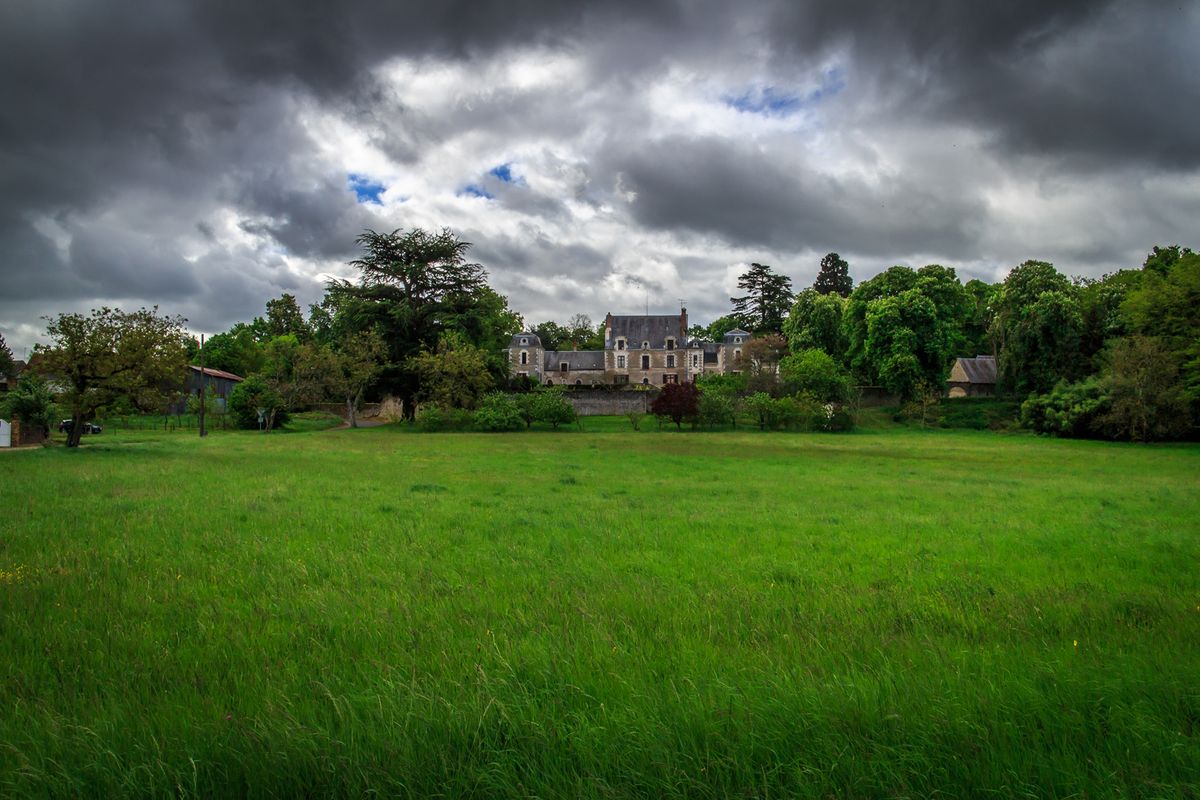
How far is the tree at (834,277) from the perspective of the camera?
3669 inches

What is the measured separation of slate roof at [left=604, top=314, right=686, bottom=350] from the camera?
96688 millimetres

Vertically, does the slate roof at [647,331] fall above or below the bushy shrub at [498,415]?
above

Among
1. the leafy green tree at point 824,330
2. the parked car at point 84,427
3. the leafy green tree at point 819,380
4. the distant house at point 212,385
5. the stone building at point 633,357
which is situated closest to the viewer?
the parked car at point 84,427

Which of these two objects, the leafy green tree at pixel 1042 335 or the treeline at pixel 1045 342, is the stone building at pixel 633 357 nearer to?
the treeline at pixel 1045 342

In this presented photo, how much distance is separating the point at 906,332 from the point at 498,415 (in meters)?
38.1

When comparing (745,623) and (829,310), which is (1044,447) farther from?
(745,623)

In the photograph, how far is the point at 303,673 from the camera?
4.29m

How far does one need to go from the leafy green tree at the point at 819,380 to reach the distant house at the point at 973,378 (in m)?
29.0

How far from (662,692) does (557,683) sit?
69 centimetres

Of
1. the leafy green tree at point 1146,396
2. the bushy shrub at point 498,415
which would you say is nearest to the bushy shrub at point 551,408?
the bushy shrub at point 498,415

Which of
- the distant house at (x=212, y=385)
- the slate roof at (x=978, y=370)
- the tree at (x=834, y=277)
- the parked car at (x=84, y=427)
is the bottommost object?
the parked car at (x=84, y=427)

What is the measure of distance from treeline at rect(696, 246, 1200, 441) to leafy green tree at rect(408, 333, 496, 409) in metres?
24.8

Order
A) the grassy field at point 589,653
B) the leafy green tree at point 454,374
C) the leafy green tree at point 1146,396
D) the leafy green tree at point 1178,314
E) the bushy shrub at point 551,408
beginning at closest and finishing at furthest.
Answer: the grassy field at point 589,653, the leafy green tree at point 1178,314, the leafy green tree at point 1146,396, the bushy shrub at point 551,408, the leafy green tree at point 454,374

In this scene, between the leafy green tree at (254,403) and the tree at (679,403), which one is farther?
the tree at (679,403)
